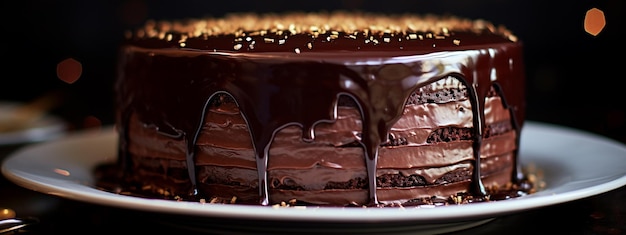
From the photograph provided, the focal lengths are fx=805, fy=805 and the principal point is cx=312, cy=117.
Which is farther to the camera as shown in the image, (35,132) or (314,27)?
(35,132)

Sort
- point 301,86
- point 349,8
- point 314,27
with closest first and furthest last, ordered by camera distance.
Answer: point 301,86 → point 314,27 → point 349,8

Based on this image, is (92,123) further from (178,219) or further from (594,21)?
(594,21)

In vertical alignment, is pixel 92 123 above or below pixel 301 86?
below

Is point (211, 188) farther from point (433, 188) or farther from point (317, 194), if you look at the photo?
point (433, 188)

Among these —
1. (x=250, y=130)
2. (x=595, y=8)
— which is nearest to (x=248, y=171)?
(x=250, y=130)

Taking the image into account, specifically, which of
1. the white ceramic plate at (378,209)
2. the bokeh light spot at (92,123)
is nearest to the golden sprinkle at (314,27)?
the white ceramic plate at (378,209)

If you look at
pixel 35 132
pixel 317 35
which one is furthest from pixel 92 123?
pixel 317 35

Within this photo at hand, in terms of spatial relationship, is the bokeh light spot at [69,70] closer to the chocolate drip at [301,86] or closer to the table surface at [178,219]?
the table surface at [178,219]
